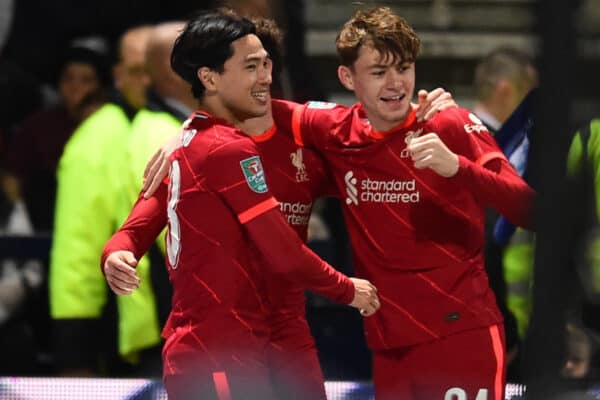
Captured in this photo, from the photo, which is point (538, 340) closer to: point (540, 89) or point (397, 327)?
point (540, 89)

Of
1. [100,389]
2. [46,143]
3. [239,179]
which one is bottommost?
[100,389]

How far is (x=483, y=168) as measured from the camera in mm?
2967

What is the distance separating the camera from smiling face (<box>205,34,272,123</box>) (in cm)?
298

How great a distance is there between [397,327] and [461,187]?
1.17 ft

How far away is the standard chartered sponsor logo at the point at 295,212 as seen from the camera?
3.19 m

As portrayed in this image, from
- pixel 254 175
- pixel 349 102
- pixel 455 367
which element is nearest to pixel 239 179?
pixel 254 175

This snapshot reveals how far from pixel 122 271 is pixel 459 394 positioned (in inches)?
31.7

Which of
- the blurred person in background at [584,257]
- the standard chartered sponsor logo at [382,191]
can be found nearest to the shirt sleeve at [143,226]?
the standard chartered sponsor logo at [382,191]

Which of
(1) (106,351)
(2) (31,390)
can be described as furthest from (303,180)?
(1) (106,351)

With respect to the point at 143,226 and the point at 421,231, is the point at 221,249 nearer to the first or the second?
the point at 143,226

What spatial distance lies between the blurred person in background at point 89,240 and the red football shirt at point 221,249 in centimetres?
109

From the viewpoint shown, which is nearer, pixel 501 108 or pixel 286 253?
pixel 286 253

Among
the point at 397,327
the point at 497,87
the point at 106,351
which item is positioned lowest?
the point at 106,351

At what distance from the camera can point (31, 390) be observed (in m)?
3.61
